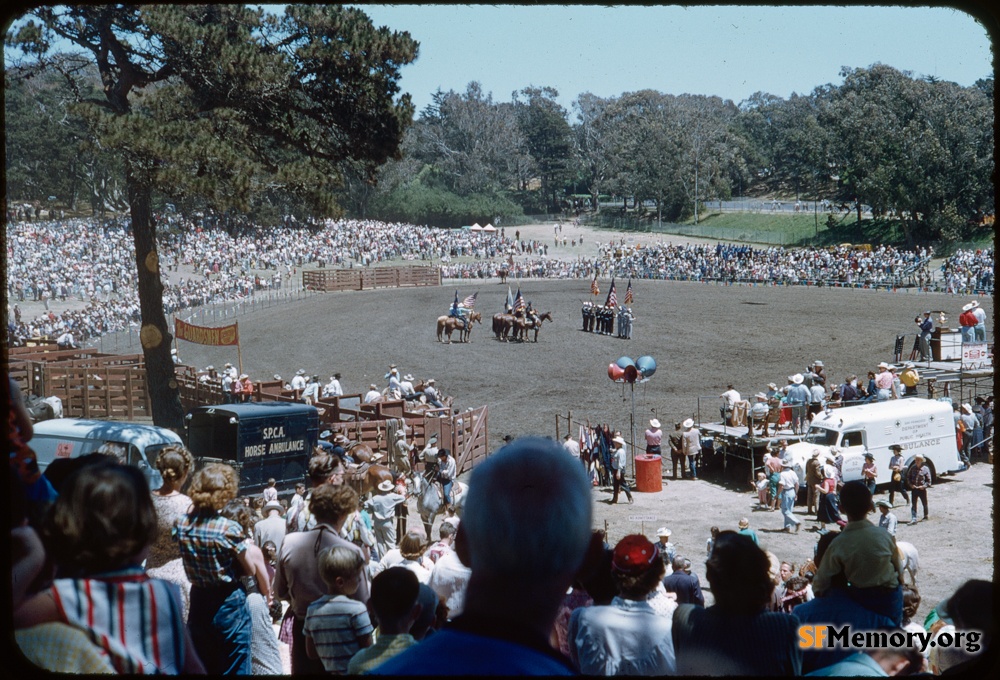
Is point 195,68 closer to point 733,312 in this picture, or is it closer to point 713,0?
point 713,0

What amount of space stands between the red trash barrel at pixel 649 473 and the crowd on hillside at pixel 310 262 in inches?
688

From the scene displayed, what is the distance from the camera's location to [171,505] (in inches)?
181

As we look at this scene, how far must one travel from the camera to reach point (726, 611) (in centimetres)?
311

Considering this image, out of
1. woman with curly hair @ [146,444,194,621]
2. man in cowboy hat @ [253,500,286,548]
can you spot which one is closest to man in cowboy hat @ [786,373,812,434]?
man in cowboy hat @ [253,500,286,548]

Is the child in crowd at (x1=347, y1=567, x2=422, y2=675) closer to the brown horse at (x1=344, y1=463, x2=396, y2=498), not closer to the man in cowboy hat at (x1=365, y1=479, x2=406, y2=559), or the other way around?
the man in cowboy hat at (x1=365, y1=479, x2=406, y2=559)

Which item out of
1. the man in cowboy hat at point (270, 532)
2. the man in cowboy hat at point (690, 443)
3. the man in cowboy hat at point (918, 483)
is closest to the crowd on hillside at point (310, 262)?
the man in cowboy hat at point (690, 443)

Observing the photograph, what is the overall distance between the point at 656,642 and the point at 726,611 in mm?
262

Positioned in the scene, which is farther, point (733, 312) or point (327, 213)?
point (733, 312)

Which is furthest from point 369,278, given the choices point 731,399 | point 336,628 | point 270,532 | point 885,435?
point 336,628

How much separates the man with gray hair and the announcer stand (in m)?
16.6

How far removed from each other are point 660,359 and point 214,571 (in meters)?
27.7

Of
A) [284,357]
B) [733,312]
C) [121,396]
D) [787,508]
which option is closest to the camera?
[787,508]

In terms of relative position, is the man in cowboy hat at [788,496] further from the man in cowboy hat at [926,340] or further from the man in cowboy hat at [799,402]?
the man in cowboy hat at [926,340]

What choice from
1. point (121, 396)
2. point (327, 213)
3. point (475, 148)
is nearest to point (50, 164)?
point (121, 396)
